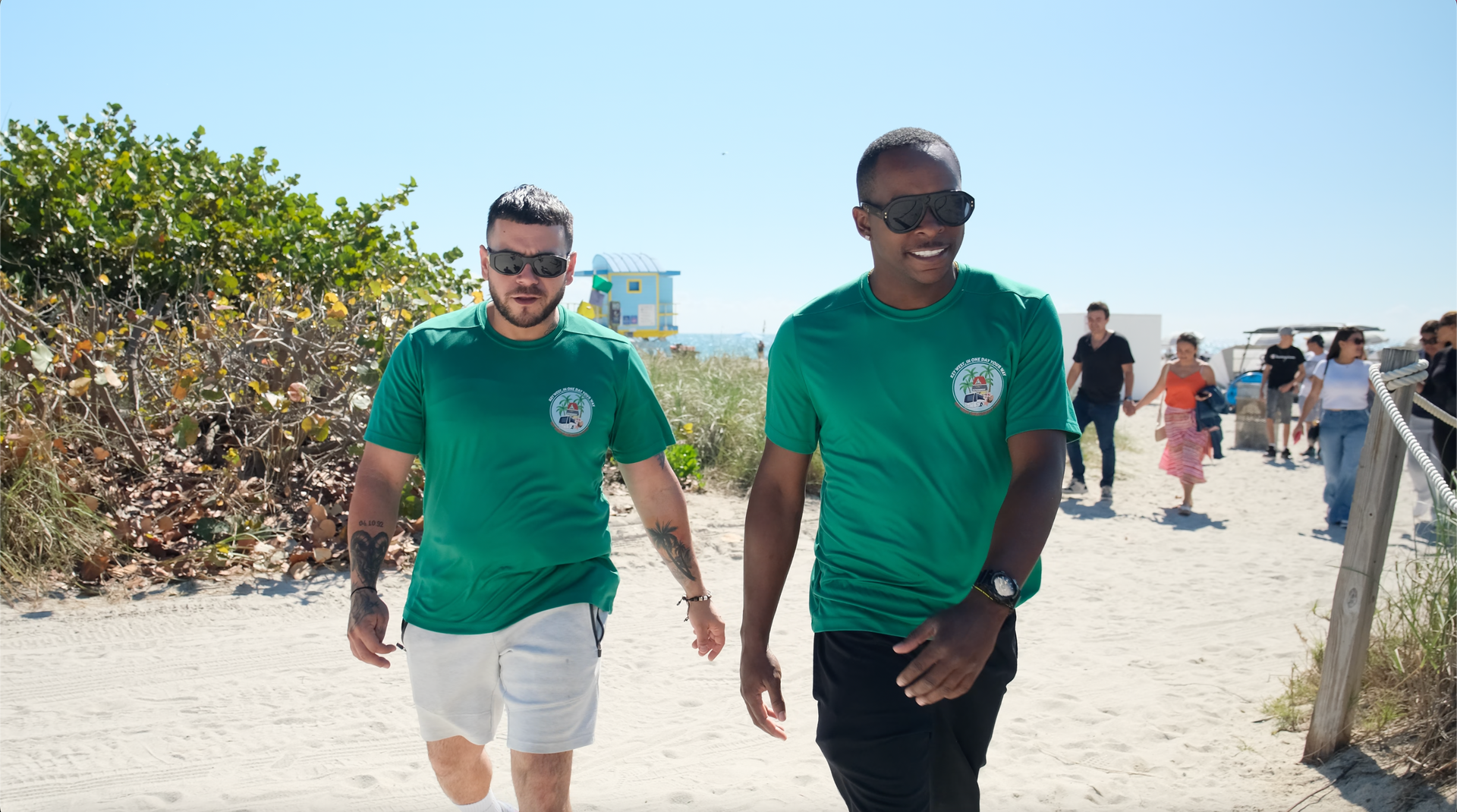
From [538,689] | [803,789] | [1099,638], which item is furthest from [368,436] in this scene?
[1099,638]

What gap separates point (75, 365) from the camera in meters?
7.20

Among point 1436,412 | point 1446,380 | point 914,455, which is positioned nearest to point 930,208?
point 914,455

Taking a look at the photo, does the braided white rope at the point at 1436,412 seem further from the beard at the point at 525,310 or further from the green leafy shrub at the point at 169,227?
the green leafy shrub at the point at 169,227

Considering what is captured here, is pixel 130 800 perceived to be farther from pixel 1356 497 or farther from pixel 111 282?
pixel 111 282

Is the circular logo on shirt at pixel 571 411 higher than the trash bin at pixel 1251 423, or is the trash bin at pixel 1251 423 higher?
the circular logo on shirt at pixel 571 411

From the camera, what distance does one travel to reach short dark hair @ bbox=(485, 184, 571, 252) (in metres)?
2.80

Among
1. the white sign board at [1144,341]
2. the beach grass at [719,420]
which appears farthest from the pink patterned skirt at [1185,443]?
the white sign board at [1144,341]

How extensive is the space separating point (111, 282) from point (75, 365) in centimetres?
288

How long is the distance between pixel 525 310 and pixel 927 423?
121 cm

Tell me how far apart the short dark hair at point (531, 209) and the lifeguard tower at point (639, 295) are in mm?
34680

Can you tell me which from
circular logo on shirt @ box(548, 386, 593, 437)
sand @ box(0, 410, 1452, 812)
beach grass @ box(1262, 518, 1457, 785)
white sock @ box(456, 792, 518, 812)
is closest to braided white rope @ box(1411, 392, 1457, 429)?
beach grass @ box(1262, 518, 1457, 785)

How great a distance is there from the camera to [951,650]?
73.8 inches

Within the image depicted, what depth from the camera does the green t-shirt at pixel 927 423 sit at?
2217 mm

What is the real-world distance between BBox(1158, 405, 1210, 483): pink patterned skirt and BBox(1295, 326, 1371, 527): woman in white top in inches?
41.2
